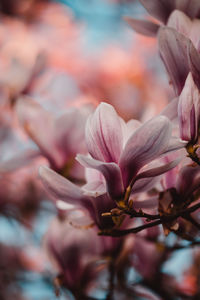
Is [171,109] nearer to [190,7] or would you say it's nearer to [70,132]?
[190,7]

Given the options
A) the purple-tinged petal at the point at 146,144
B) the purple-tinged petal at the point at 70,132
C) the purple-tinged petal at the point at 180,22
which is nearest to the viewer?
the purple-tinged petal at the point at 146,144

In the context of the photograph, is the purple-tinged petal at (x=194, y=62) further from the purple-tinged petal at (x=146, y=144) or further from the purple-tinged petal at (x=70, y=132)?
the purple-tinged petal at (x=70, y=132)

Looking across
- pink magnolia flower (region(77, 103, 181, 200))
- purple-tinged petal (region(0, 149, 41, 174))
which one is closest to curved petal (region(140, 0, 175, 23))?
pink magnolia flower (region(77, 103, 181, 200))

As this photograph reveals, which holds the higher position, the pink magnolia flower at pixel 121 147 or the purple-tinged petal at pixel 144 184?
the pink magnolia flower at pixel 121 147

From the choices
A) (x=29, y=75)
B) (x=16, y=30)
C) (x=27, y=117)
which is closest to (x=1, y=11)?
(x=16, y=30)

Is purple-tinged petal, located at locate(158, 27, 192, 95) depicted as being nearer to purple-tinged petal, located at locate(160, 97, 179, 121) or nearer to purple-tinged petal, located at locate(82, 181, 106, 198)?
purple-tinged petal, located at locate(160, 97, 179, 121)

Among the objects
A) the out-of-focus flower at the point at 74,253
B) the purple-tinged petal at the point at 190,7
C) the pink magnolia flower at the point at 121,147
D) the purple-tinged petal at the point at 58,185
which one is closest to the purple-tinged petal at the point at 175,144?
the pink magnolia flower at the point at 121,147
